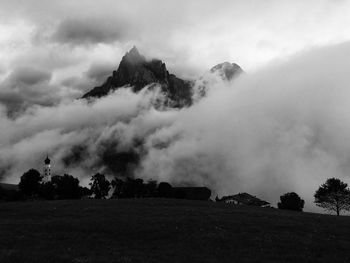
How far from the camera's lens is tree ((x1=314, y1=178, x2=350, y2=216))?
139m

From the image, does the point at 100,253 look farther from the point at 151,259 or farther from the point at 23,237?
the point at 23,237

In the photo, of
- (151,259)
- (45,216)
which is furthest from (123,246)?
(45,216)

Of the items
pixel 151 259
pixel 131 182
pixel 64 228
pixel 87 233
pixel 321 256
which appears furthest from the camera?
pixel 131 182

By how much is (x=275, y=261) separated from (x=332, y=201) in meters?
117

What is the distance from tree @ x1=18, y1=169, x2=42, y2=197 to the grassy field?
93.9 m

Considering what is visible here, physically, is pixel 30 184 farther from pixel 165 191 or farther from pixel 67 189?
pixel 165 191

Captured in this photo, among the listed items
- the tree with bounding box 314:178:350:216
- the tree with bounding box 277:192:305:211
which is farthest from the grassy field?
the tree with bounding box 277:192:305:211

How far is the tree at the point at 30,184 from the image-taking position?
15275cm

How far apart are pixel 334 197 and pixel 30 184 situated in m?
101

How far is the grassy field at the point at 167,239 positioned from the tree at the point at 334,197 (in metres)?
86.4

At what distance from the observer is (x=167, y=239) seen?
42.0 meters

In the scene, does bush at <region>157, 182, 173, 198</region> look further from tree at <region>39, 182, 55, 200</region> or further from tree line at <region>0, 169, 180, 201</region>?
tree at <region>39, 182, 55, 200</region>

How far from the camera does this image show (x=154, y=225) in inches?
1972

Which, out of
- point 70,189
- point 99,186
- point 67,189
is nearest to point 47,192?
point 67,189
